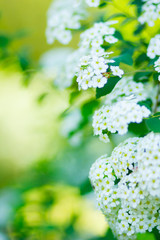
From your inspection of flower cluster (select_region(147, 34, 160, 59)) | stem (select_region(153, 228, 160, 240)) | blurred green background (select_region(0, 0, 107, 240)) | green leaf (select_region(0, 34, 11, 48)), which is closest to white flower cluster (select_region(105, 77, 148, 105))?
flower cluster (select_region(147, 34, 160, 59))

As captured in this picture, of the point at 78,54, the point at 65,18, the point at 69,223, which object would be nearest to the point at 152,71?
the point at 78,54

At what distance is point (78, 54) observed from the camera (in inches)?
43.7

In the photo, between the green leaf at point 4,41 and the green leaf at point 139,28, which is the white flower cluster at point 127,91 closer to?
the green leaf at point 139,28

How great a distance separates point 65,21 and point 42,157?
109cm

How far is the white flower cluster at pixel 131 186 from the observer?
2.28 ft

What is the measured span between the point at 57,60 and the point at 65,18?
53cm

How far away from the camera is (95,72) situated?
0.79 metres

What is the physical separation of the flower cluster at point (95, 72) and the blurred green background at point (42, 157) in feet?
0.51

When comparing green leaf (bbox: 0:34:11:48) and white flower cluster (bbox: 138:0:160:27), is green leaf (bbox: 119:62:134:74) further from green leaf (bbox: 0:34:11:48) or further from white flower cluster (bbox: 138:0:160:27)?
green leaf (bbox: 0:34:11:48)

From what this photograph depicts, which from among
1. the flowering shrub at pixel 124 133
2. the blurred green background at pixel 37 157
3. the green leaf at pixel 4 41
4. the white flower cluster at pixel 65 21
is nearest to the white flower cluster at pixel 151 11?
the flowering shrub at pixel 124 133

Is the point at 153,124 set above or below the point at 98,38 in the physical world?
below

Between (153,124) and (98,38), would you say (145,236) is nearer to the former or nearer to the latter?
(153,124)

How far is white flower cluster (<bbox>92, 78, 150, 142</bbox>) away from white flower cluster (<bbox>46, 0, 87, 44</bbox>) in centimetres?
32

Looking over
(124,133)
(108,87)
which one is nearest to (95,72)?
(108,87)
